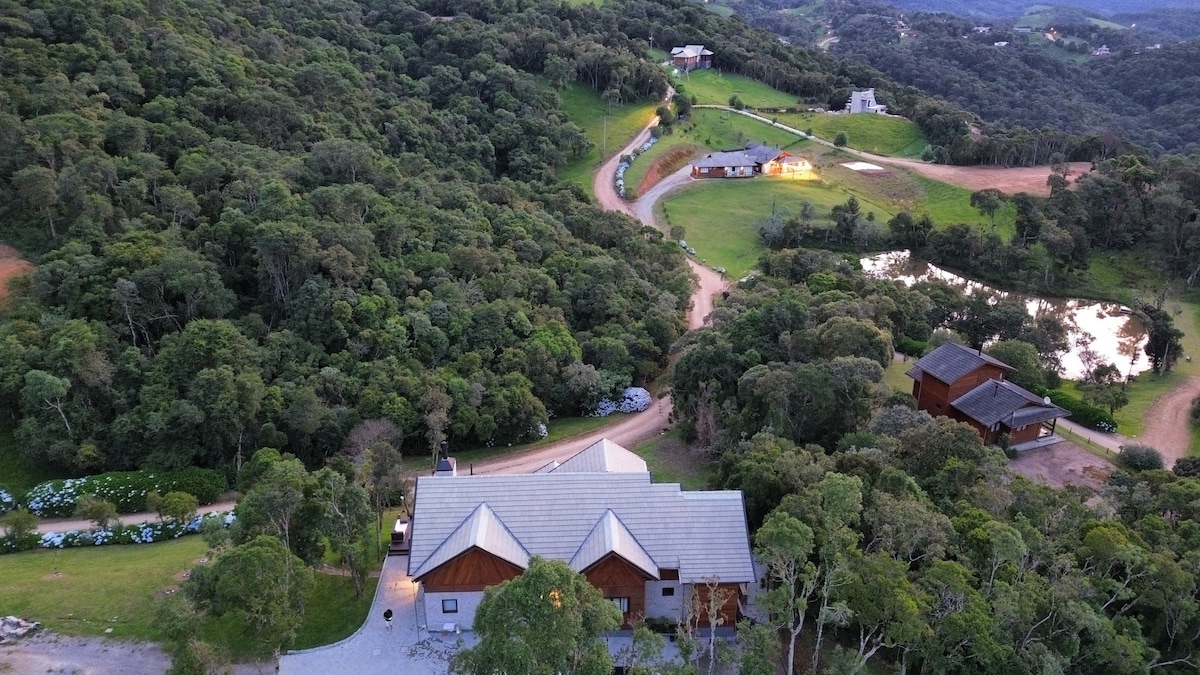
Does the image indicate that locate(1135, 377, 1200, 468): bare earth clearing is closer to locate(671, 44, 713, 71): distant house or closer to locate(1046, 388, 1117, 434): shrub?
locate(1046, 388, 1117, 434): shrub

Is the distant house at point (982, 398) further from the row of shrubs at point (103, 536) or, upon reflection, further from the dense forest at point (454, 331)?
the row of shrubs at point (103, 536)

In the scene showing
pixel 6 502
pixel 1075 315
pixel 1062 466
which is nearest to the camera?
pixel 6 502

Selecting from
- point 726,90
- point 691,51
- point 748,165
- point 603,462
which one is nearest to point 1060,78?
point 726,90

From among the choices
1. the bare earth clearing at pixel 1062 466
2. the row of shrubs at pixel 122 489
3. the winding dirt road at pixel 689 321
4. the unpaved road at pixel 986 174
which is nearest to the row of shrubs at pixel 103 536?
the row of shrubs at pixel 122 489

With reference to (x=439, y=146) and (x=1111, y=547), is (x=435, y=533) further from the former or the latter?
(x=439, y=146)

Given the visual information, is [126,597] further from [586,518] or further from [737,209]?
[737,209]
